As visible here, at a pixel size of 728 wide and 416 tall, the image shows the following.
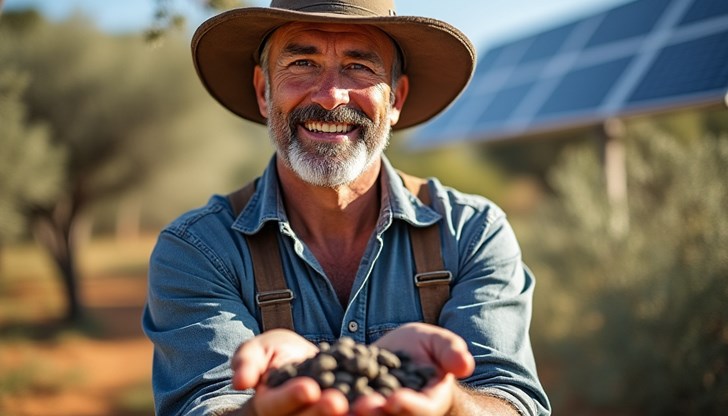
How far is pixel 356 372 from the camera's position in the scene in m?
1.96

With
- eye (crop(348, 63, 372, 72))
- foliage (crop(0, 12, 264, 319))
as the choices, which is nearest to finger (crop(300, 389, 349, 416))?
eye (crop(348, 63, 372, 72))

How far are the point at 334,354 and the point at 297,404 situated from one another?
231mm

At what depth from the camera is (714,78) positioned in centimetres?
601

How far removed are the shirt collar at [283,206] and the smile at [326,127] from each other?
0.30 m

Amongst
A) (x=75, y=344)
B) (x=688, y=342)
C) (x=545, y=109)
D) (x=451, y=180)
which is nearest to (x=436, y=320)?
(x=688, y=342)

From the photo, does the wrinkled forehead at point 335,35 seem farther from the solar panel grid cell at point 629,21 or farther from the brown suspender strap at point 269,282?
the solar panel grid cell at point 629,21

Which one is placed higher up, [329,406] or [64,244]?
[329,406]

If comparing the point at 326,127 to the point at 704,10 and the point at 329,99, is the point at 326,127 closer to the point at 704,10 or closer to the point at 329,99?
the point at 329,99

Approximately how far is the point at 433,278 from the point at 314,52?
1.01 metres

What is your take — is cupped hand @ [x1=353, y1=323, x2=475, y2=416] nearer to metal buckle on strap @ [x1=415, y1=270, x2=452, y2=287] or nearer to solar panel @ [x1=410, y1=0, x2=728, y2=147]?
metal buckle on strap @ [x1=415, y1=270, x2=452, y2=287]

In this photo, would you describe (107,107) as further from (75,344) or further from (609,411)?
(609,411)

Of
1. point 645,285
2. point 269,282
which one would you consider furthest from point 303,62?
point 645,285

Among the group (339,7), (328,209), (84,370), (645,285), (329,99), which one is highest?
(339,7)

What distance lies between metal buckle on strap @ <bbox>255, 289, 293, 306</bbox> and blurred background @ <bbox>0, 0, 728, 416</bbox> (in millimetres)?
2710
